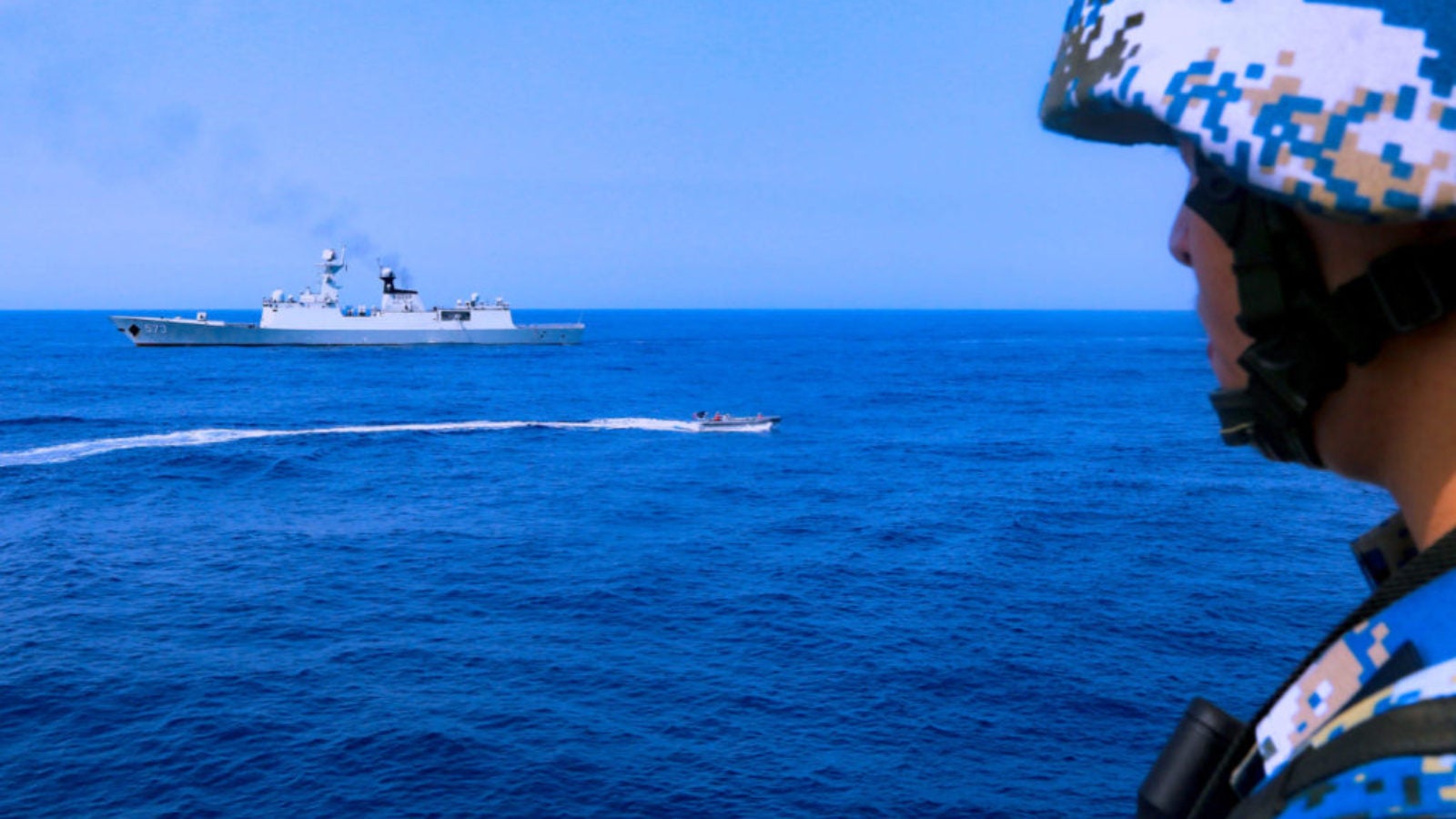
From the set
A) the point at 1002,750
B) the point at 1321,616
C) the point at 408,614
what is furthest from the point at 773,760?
the point at 1321,616

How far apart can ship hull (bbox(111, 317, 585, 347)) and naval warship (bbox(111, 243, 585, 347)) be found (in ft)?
0.30

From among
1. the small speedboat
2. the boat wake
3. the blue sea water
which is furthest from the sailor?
the small speedboat

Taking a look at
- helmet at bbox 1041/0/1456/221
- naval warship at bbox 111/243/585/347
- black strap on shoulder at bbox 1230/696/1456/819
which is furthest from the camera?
naval warship at bbox 111/243/585/347

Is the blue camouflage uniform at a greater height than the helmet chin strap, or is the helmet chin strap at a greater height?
the helmet chin strap

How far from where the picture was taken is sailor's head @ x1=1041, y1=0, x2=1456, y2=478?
89 cm

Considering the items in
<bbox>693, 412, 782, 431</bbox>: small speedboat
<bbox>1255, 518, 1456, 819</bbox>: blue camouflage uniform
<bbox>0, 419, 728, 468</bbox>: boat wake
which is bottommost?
<bbox>0, 419, 728, 468</bbox>: boat wake

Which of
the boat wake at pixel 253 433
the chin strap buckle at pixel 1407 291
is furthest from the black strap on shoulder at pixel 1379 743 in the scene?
the boat wake at pixel 253 433

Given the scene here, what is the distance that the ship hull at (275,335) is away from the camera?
115688mm

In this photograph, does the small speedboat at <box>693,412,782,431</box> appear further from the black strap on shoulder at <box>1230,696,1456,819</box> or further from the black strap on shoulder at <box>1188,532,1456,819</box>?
the black strap on shoulder at <box>1230,696,1456,819</box>

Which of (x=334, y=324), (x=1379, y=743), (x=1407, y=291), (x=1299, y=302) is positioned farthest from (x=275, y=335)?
(x=1379, y=743)

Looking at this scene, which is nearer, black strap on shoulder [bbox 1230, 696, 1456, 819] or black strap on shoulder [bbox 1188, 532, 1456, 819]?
black strap on shoulder [bbox 1230, 696, 1456, 819]

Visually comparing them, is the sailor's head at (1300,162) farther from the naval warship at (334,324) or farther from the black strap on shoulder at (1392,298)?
the naval warship at (334,324)

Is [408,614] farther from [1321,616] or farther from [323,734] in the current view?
[1321,616]

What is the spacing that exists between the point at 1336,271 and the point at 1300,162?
17 centimetres
